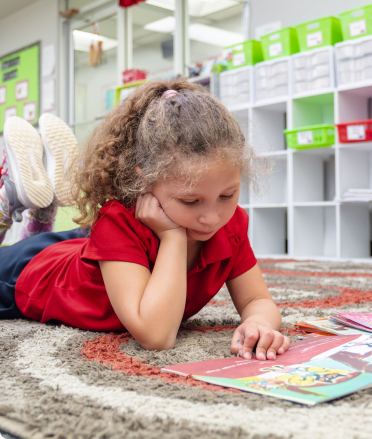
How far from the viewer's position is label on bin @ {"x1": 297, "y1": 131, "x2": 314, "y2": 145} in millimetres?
2376

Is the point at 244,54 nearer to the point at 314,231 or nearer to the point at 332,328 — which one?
the point at 314,231

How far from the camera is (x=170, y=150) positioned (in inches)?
24.9

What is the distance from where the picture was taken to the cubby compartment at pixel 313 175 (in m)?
2.57

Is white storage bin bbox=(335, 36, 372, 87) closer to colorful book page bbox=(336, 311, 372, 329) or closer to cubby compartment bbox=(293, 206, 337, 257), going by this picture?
cubby compartment bbox=(293, 206, 337, 257)

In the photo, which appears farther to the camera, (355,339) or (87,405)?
(355,339)

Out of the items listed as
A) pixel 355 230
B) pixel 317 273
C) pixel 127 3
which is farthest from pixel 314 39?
pixel 127 3

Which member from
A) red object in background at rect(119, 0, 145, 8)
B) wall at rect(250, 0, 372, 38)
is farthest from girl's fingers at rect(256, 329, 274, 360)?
red object in background at rect(119, 0, 145, 8)

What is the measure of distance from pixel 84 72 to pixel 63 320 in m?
3.60

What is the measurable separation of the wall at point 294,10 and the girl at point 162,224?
2.34 m

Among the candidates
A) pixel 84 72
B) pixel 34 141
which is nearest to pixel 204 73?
pixel 84 72

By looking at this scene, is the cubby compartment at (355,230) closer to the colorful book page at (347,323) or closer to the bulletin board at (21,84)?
the colorful book page at (347,323)

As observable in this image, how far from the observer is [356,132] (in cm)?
225

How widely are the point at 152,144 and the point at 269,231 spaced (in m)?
2.23

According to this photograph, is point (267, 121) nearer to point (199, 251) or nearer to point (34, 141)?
point (34, 141)
